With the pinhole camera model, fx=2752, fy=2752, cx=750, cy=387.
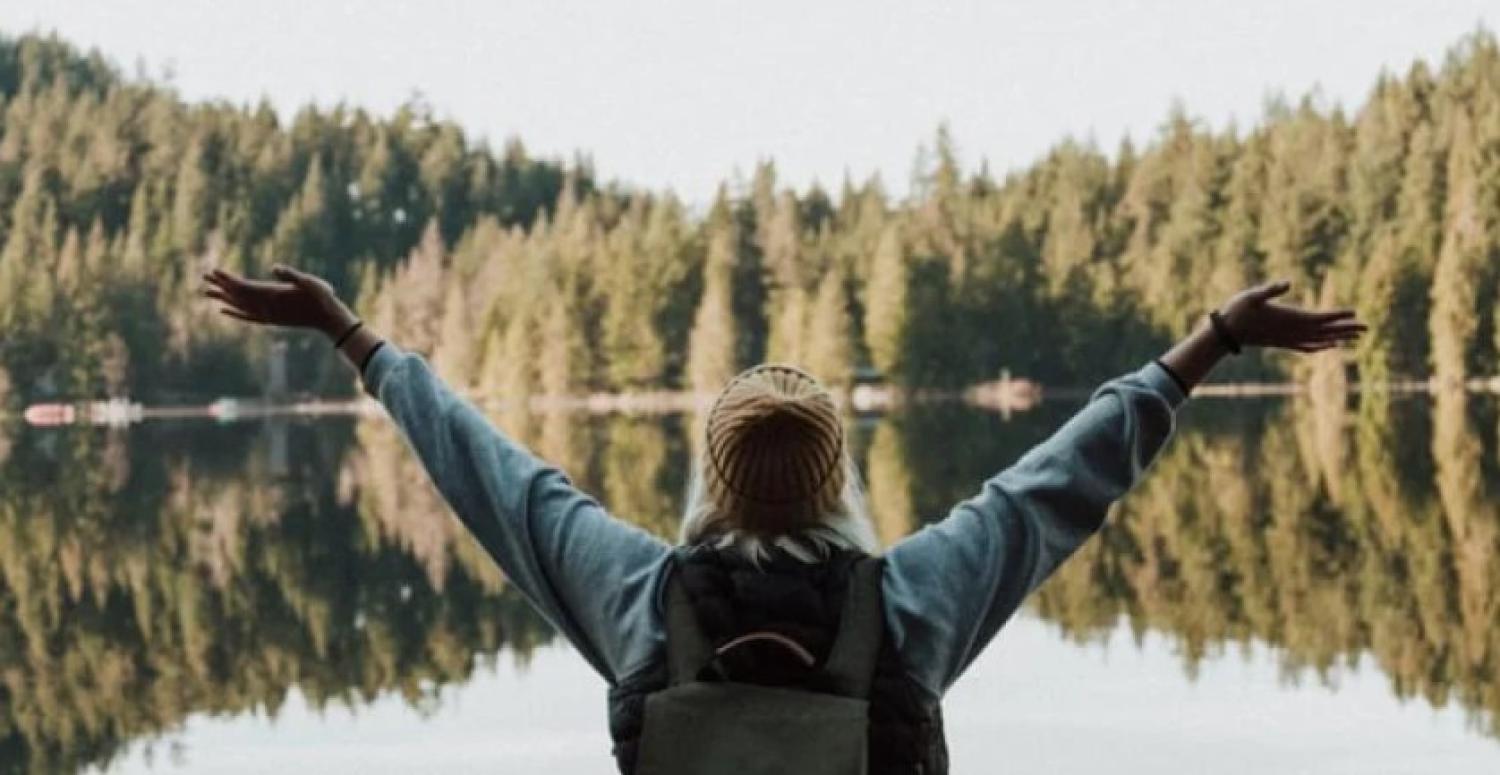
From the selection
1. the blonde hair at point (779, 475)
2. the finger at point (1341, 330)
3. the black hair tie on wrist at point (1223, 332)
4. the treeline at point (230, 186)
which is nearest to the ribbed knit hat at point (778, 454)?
the blonde hair at point (779, 475)

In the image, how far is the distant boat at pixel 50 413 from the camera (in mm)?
105875

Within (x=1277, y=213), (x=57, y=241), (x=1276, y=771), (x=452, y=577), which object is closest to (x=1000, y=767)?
(x=1276, y=771)

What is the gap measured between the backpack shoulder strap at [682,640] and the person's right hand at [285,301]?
1.70 ft

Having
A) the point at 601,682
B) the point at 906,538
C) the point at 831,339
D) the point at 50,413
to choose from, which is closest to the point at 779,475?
the point at 906,538

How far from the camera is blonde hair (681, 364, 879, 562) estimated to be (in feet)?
7.68

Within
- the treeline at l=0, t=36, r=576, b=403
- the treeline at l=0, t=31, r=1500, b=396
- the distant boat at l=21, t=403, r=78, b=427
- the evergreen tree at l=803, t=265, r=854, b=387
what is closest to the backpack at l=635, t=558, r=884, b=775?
the treeline at l=0, t=31, r=1500, b=396

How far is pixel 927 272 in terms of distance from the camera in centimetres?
9844

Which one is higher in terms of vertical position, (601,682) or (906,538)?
(906,538)

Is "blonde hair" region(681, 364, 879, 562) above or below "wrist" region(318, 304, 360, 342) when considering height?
below

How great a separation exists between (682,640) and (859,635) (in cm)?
15

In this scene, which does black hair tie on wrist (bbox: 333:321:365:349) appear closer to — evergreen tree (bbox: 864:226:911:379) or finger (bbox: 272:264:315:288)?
finger (bbox: 272:264:315:288)

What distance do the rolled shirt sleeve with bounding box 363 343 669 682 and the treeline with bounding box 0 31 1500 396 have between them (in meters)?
73.3

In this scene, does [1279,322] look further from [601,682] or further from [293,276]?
A: [601,682]

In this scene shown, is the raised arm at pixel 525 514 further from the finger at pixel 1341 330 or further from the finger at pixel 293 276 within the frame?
the finger at pixel 1341 330
